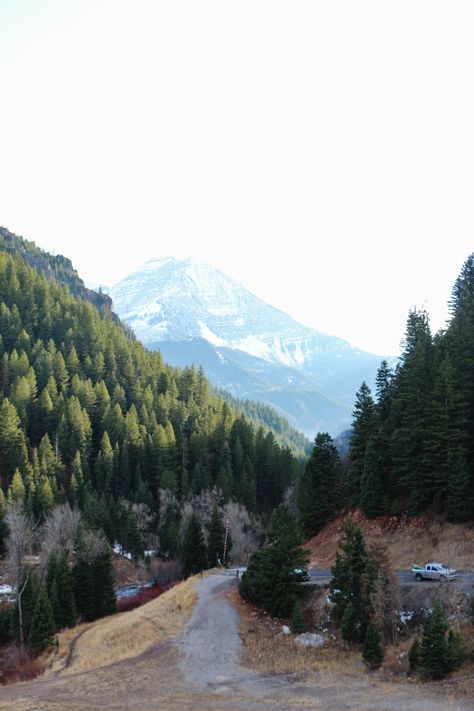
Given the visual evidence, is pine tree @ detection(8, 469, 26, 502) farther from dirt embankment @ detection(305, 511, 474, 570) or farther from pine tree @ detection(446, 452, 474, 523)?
A: pine tree @ detection(446, 452, 474, 523)

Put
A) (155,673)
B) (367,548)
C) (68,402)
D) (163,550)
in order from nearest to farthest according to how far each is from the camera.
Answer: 1. (155,673)
2. (367,548)
3. (163,550)
4. (68,402)

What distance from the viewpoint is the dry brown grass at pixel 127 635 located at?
45875 mm

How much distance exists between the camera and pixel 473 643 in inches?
1332

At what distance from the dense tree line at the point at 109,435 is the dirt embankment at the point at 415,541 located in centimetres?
4641

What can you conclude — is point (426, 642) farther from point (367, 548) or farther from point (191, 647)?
point (191, 647)

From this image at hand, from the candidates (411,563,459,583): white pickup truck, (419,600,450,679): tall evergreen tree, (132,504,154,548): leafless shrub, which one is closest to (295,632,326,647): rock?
(411,563,459,583): white pickup truck

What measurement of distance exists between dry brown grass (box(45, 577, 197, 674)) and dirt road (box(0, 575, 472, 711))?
1.86 m

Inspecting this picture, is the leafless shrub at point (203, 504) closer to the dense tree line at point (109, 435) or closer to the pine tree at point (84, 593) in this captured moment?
the dense tree line at point (109, 435)

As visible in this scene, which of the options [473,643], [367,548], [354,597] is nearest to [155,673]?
[354,597]

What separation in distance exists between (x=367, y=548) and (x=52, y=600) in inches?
1440

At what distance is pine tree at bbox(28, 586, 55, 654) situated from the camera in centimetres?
5366

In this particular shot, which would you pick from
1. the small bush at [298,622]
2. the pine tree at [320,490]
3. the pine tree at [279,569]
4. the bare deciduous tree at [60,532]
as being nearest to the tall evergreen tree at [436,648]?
the small bush at [298,622]

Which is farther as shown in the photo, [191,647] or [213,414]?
[213,414]

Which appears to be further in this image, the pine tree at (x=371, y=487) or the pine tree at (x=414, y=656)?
the pine tree at (x=371, y=487)
